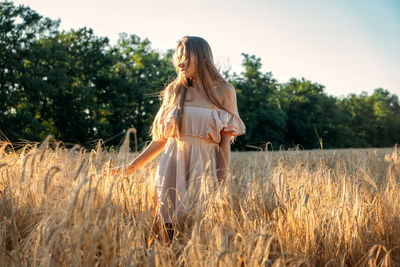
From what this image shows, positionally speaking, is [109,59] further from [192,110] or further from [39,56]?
[192,110]

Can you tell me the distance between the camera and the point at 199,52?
291 cm

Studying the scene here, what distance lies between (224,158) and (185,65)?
79 cm

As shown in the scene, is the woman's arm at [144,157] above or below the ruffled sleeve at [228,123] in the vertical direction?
below

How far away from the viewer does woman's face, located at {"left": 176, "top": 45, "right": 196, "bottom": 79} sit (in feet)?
9.56

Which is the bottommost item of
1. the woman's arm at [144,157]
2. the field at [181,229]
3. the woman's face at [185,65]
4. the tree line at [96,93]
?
the field at [181,229]

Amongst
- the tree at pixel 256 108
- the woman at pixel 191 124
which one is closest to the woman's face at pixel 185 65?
the woman at pixel 191 124

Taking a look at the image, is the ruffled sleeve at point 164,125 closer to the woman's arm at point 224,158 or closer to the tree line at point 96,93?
the woman's arm at point 224,158

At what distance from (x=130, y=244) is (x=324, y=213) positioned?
1.29 m

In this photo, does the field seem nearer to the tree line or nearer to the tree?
the tree line

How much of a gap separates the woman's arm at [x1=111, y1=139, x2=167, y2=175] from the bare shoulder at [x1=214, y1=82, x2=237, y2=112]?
57 centimetres

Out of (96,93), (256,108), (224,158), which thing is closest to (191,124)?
(224,158)

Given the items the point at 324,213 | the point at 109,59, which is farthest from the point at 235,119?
the point at 109,59

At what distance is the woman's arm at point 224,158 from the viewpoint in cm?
282

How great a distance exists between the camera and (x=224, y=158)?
2.80 meters
